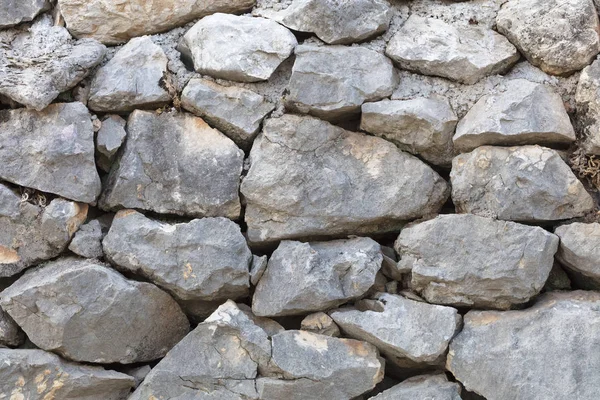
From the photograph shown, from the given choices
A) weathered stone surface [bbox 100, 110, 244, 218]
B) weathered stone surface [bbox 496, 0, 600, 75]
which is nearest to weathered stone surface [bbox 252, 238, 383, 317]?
weathered stone surface [bbox 100, 110, 244, 218]

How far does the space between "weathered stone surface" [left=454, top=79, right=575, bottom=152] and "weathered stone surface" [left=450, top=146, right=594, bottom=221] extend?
49 millimetres

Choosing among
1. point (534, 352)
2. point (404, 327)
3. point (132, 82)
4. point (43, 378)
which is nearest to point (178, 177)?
point (132, 82)

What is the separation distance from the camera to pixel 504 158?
8.46 feet

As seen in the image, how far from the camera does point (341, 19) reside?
2764 mm

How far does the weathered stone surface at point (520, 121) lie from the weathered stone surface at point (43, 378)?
1.64 meters

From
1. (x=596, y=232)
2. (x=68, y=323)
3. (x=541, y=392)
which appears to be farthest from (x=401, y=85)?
(x=68, y=323)

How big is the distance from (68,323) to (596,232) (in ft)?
6.35

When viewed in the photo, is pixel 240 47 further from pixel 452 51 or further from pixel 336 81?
Result: pixel 452 51

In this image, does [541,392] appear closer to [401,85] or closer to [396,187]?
[396,187]

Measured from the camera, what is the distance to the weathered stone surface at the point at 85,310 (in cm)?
258

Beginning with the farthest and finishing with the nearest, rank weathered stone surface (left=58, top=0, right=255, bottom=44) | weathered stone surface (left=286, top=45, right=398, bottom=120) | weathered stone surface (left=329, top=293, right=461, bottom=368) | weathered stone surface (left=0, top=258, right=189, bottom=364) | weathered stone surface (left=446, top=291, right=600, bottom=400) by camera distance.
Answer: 1. weathered stone surface (left=58, top=0, right=255, bottom=44)
2. weathered stone surface (left=286, top=45, right=398, bottom=120)
3. weathered stone surface (left=0, top=258, right=189, bottom=364)
4. weathered stone surface (left=329, top=293, right=461, bottom=368)
5. weathered stone surface (left=446, top=291, right=600, bottom=400)

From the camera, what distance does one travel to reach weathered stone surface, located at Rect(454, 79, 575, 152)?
2.56 m

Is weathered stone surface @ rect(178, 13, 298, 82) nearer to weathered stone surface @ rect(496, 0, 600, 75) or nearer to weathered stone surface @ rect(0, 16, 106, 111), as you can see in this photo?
weathered stone surface @ rect(0, 16, 106, 111)

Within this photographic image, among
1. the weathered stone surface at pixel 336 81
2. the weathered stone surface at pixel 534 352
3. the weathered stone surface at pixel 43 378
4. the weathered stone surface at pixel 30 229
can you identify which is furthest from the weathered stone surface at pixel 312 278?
the weathered stone surface at pixel 30 229
